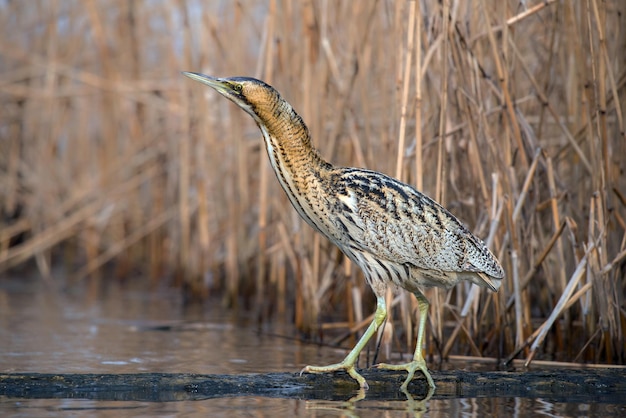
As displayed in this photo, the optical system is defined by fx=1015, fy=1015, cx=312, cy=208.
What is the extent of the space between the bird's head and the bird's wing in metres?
0.45

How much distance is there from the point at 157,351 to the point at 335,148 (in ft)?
5.20

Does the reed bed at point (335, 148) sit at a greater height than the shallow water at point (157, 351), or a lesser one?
greater

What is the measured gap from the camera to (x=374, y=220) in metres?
4.16

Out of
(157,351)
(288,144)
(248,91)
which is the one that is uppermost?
(248,91)

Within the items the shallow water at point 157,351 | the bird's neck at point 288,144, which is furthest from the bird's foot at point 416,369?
the bird's neck at point 288,144

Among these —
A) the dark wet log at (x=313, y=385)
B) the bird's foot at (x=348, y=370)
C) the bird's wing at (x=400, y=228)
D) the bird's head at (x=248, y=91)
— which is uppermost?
the bird's head at (x=248, y=91)

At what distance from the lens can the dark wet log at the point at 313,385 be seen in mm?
3730

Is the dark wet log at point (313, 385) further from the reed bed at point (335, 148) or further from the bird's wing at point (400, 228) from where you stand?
the reed bed at point (335, 148)

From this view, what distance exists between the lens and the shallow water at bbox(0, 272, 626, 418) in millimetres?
3701

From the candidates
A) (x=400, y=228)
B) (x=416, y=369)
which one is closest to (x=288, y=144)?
(x=400, y=228)

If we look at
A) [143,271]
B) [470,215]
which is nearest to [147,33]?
[143,271]

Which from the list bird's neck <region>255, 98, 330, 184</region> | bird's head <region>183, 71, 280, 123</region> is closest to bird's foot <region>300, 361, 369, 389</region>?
bird's neck <region>255, 98, 330, 184</region>

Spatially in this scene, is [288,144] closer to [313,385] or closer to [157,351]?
[313,385]

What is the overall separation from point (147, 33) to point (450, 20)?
502cm
